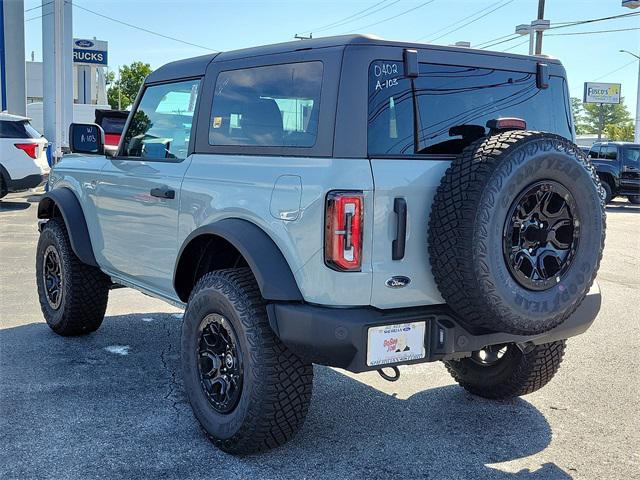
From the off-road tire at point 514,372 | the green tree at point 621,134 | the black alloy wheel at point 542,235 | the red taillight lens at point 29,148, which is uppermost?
the green tree at point 621,134

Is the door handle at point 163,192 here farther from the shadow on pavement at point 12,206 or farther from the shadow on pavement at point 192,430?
the shadow on pavement at point 12,206

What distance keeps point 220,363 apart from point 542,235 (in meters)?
1.64

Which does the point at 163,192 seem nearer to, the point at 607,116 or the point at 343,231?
the point at 343,231

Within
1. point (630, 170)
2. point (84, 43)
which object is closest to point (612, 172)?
point (630, 170)

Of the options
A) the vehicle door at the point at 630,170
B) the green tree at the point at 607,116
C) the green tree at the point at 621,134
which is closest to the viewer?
the vehicle door at the point at 630,170

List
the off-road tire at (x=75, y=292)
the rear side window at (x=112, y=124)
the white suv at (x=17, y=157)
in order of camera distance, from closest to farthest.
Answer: the off-road tire at (x=75, y=292) → the rear side window at (x=112, y=124) → the white suv at (x=17, y=157)

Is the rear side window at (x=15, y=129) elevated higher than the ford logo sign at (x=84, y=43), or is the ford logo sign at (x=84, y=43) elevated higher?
the ford logo sign at (x=84, y=43)

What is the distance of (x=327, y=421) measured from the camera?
388 centimetres

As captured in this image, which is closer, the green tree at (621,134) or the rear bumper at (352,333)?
the rear bumper at (352,333)

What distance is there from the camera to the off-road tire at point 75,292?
5227mm

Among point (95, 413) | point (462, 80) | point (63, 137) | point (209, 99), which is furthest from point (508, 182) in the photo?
point (63, 137)

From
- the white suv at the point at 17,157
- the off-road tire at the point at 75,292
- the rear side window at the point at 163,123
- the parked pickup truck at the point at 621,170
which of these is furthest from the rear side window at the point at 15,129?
the parked pickup truck at the point at 621,170

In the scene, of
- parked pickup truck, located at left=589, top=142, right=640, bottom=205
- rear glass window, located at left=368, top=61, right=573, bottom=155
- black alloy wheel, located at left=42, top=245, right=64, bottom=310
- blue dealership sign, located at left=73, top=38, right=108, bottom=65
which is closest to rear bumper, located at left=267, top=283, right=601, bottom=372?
rear glass window, located at left=368, top=61, right=573, bottom=155

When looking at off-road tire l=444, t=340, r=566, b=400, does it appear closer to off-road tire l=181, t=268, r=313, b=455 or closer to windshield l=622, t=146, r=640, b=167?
off-road tire l=181, t=268, r=313, b=455
